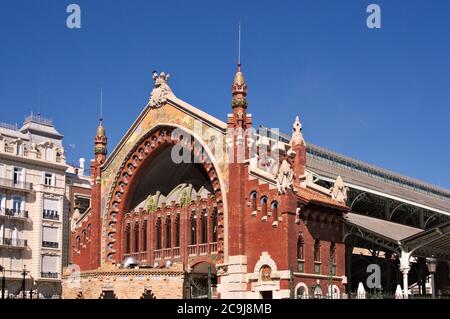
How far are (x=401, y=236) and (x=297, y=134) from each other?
1106cm

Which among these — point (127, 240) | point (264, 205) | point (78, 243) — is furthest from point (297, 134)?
point (78, 243)

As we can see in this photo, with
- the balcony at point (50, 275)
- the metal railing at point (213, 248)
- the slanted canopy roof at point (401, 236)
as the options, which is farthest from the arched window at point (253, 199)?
the balcony at point (50, 275)

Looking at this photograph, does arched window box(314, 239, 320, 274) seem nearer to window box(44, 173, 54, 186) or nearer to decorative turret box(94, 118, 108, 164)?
decorative turret box(94, 118, 108, 164)

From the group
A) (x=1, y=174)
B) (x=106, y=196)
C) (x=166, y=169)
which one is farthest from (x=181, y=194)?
(x=1, y=174)

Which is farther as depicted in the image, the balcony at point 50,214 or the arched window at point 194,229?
the balcony at point 50,214

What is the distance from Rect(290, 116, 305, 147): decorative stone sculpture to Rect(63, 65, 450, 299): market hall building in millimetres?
103

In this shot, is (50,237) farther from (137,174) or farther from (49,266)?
→ (137,174)

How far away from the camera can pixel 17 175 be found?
79938mm

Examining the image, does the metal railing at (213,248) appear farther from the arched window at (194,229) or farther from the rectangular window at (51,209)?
the rectangular window at (51,209)

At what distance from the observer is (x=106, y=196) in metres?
62.0

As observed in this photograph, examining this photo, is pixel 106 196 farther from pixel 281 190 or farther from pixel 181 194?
pixel 281 190

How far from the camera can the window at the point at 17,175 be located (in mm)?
79562

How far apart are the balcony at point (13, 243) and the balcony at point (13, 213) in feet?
8.29
